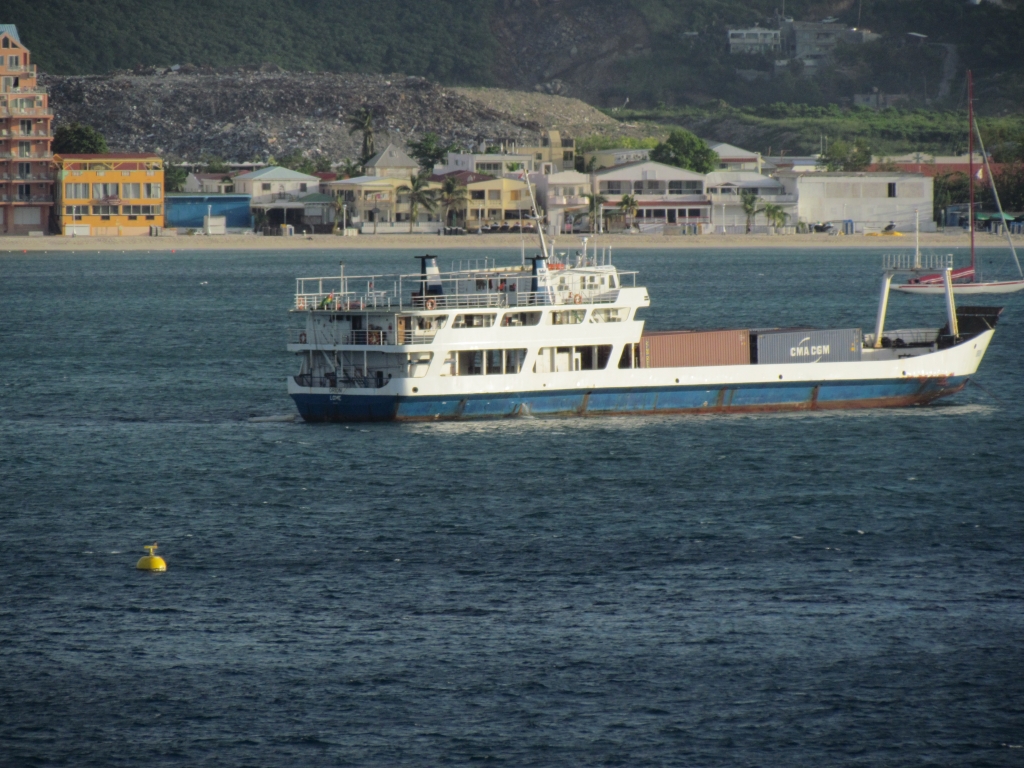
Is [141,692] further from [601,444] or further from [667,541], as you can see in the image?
[601,444]

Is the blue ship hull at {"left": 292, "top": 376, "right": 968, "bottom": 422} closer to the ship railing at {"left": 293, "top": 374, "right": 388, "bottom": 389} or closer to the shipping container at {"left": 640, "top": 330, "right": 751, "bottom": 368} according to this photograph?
the ship railing at {"left": 293, "top": 374, "right": 388, "bottom": 389}

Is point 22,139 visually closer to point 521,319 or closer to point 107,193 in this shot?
point 107,193

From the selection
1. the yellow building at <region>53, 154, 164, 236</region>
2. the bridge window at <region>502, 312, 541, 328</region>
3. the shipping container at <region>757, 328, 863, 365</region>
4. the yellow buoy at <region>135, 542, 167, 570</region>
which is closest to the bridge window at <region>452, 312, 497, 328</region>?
the bridge window at <region>502, 312, 541, 328</region>

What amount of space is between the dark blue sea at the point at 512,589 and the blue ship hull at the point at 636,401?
2.62ft

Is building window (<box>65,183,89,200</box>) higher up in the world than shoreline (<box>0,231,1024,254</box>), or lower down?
higher up

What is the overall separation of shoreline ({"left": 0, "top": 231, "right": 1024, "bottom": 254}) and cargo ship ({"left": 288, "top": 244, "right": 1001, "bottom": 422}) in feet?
396

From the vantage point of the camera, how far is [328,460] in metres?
54.3

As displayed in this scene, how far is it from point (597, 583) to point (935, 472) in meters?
18.9

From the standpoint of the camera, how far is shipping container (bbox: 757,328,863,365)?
210ft

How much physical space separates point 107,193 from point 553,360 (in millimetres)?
143956

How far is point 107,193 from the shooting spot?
194 metres

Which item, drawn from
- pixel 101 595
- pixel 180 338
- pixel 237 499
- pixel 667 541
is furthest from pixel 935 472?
pixel 180 338

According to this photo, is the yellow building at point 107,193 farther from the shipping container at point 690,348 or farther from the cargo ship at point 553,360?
the shipping container at point 690,348

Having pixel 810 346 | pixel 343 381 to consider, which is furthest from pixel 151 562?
pixel 810 346
